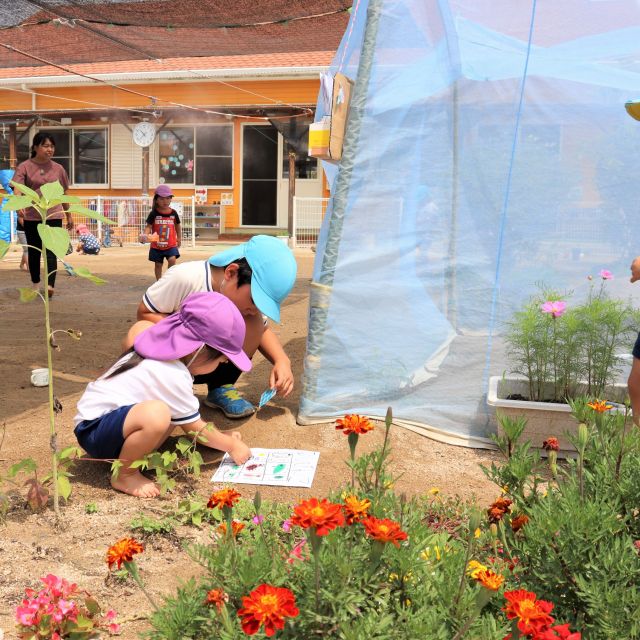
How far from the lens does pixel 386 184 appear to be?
11.8ft

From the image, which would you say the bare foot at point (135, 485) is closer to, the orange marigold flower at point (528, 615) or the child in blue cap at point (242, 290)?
the child in blue cap at point (242, 290)

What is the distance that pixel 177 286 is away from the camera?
3199 mm

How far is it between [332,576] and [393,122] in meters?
2.72

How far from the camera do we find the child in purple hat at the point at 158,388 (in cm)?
264

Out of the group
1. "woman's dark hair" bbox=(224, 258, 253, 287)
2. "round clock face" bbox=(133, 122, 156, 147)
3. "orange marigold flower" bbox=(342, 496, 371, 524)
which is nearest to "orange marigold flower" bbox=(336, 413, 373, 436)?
"orange marigold flower" bbox=(342, 496, 371, 524)

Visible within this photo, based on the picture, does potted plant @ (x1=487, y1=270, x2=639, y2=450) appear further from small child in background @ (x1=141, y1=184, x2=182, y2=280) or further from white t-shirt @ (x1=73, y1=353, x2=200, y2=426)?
small child in background @ (x1=141, y1=184, x2=182, y2=280)

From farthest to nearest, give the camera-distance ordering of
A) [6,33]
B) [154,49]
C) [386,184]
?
1. [154,49]
2. [6,33]
3. [386,184]

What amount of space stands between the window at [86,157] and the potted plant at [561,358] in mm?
16256

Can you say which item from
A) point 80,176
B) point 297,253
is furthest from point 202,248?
point 80,176

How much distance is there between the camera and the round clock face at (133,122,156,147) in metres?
16.5

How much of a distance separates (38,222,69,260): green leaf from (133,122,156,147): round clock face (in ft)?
49.3

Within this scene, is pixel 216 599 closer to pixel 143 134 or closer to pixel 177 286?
pixel 177 286

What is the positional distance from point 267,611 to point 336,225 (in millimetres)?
2653

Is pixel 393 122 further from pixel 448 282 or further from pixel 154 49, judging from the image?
pixel 154 49
